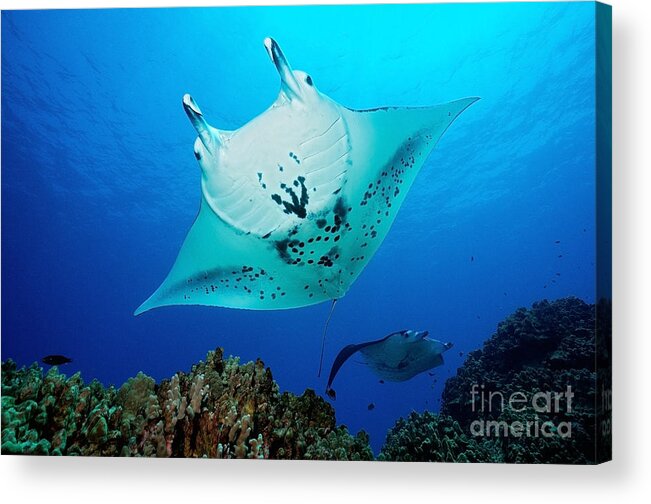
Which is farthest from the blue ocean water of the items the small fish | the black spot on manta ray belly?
the black spot on manta ray belly

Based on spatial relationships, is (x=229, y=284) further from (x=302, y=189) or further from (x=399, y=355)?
(x=399, y=355)

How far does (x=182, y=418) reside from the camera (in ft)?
13.9

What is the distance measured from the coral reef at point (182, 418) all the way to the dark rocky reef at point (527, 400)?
0.52 meters

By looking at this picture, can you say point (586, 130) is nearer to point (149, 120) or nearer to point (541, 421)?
point (541, 421)

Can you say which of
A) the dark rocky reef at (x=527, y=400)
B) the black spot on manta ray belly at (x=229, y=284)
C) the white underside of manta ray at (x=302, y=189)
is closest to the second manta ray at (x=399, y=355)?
the dark rocky reef at (x=527, y=400)

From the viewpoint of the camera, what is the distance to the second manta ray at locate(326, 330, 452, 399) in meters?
4.23

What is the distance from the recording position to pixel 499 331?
4.17 meters

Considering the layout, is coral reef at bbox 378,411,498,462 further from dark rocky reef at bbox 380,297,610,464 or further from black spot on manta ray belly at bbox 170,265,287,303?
black spot on manta ray belly at bbox 170,265,287,303

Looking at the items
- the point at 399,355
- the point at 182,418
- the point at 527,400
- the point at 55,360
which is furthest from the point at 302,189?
the point at 55,360

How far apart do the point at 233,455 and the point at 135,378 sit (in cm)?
86

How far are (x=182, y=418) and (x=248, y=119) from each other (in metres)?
2.06

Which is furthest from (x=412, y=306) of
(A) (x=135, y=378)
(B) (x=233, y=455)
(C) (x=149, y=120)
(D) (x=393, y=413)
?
(C) (x=149, y=120)

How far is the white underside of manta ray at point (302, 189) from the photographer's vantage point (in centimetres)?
407

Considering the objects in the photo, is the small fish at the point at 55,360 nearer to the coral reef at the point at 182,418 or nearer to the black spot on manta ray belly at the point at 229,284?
the coral reef at the point at 182,418
